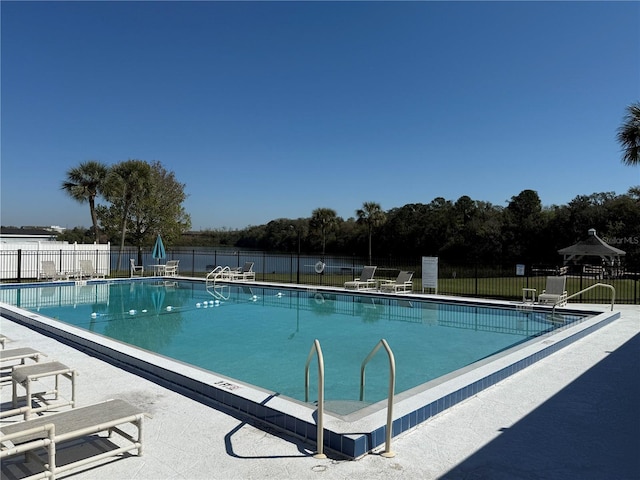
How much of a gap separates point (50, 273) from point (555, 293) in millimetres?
17791

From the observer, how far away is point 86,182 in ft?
86.7

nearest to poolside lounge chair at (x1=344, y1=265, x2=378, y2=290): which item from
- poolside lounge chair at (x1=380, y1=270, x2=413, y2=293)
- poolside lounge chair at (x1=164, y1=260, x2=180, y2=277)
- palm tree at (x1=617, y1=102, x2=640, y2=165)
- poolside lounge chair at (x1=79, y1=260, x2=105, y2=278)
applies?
poolside lounge chair at (x1=380, y1=270, x2=413, y2=293)

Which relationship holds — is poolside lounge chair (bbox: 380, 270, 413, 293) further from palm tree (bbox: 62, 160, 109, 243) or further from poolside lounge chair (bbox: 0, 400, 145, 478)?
palm tree (bbox: 62, 160, 109, 243)

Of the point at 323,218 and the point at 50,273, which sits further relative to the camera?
the point at 323,218

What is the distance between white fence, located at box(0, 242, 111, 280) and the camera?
1872cm

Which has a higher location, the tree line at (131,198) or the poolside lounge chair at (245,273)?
the tree line at (131,198)

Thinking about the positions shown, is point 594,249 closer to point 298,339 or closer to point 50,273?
point 298,339

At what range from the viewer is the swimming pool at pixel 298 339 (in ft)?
13.9

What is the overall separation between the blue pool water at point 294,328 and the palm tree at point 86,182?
11299 millimetres

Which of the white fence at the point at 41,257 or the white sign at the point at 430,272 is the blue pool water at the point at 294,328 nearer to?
the white sign at the point at 430,272

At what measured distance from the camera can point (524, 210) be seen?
4241cm

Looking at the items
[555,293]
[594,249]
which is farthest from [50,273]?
[594,249]

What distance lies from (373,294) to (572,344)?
7.45 meters

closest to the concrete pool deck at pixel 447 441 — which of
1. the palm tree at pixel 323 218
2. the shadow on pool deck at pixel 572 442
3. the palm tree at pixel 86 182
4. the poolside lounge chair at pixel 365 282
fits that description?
the shadow on pool deck at pixel 572 442
